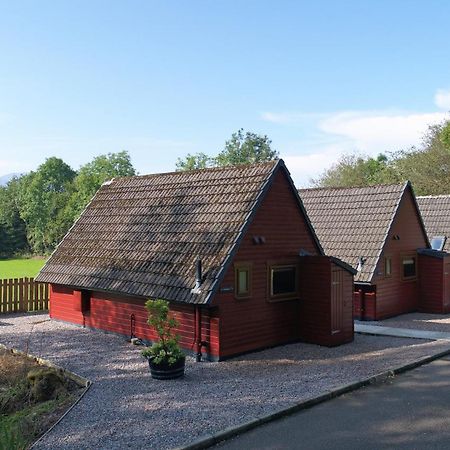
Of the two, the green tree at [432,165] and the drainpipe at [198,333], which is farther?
the green tree at [432,165]

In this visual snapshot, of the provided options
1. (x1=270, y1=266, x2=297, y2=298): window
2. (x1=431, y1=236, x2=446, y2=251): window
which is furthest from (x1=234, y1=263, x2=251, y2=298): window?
(x1=431, y1=236, x2=446, y2=251): window

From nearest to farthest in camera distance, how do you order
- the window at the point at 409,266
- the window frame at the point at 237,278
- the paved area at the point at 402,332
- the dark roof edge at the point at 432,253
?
the window frame at the point at 237,278, the paved area at the point at 402,332, the window at the point at 409,266, the dark roof edge at the point at 432,253

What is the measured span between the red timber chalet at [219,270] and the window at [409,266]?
7.04 meters

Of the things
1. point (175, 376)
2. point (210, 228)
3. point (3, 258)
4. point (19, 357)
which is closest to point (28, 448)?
point (175, 376)

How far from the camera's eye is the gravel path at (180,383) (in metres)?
7.82

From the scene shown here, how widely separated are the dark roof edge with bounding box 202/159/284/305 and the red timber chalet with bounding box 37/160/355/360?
3 centimetres

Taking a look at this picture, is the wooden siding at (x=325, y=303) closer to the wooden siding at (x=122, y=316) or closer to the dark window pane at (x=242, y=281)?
the dark window pane at (x=242, y=281)

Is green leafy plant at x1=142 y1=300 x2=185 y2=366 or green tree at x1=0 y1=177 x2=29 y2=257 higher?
green tree at x1=0 y1=177 x2=29 y2=257

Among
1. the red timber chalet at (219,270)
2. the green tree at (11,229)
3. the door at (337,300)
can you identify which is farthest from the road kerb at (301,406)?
the green tree at (11,229)

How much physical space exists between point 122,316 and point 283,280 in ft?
16.0

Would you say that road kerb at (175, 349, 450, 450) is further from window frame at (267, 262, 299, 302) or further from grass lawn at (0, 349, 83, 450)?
window frame at (267, 262, 299, 302)

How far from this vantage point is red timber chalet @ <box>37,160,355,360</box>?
12.8 m

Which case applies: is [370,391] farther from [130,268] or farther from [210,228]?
[130,268]

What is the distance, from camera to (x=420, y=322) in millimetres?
18828
